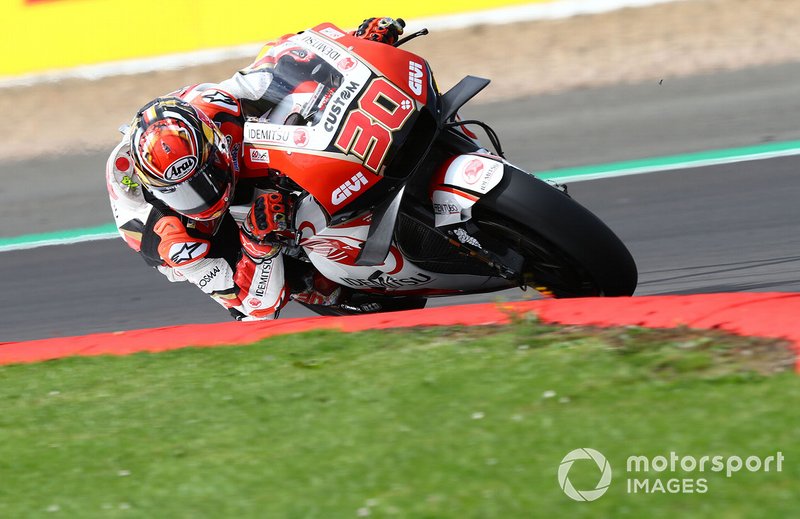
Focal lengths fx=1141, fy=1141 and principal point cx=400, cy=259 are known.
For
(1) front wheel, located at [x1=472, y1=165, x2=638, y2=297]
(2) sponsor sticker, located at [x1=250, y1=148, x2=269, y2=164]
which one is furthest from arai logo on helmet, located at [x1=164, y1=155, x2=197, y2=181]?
(1) front wheel, located at [x1=472, y1=165, x2=638, y2=297]

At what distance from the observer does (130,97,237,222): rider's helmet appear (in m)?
4.26

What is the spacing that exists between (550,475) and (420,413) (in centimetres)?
68

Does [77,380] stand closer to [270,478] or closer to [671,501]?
[270,478]

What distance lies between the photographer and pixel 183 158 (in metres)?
4.25

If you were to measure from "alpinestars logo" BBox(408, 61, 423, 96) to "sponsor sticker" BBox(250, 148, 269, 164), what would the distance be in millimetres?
618

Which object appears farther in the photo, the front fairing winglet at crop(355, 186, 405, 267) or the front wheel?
the front fairing winglet at crop(355, 186, 405, 267)

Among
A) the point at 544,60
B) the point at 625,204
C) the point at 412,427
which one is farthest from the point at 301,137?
the point at 544,60

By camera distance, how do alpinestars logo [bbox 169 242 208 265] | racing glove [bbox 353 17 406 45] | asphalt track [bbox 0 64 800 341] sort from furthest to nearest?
1. asphalt track [bbox 0 64 800 341]
2. racing glove [bbox 353 17 406 45]
3. alpinestars logo [bbox 169 242 208 265]

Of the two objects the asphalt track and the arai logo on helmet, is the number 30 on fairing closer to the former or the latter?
the arai logo on helmet

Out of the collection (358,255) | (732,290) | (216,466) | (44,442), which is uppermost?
(732,290)

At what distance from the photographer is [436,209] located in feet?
14.4

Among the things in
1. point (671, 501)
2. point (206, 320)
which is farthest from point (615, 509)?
point (206, 320)

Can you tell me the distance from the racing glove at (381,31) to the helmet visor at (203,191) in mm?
903

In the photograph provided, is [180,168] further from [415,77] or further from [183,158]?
[415,77]
